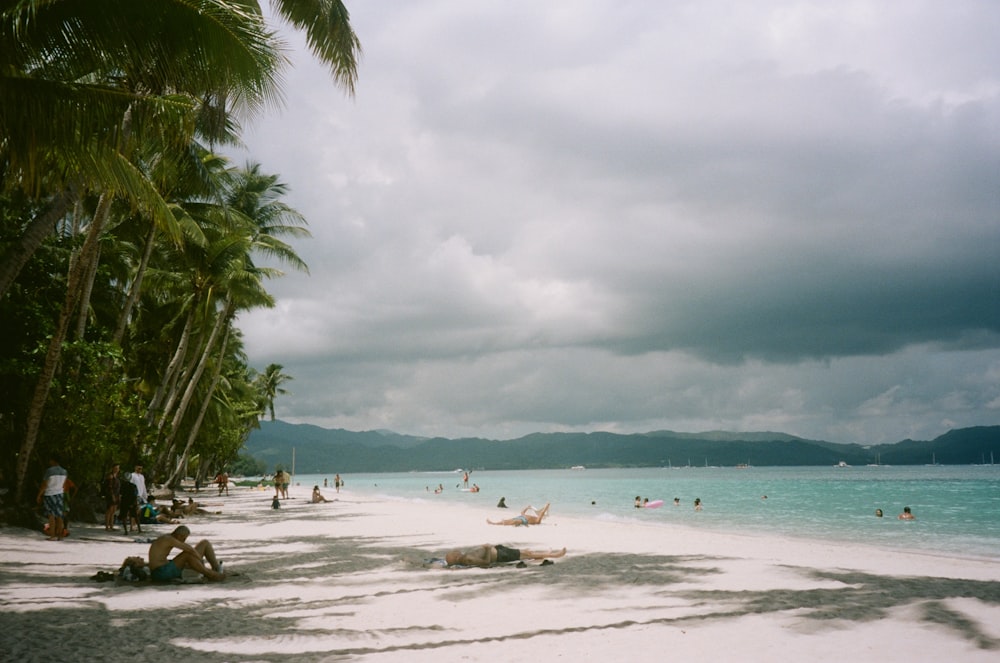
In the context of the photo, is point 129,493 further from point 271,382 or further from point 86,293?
point 271,382

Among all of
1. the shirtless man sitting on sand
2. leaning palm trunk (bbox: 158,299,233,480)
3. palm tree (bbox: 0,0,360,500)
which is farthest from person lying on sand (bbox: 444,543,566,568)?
leaning palm trunk (bbox: 158,299,233,480)

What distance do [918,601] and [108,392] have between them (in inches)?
643

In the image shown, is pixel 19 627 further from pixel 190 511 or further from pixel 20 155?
pixel 190 511

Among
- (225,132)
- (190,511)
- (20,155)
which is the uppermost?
(225,132)

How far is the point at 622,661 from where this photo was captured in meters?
4.82

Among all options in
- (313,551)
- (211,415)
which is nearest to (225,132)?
(313,551)

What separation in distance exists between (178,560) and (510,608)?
14.2ft

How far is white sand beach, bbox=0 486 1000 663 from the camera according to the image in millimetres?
5117

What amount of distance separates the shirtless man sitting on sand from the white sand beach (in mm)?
258

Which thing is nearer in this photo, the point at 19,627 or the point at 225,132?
the point at 19,627

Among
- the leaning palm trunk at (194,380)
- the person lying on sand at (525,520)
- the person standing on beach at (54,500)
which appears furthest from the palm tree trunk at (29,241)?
the leaning palm trunk at (194,380)

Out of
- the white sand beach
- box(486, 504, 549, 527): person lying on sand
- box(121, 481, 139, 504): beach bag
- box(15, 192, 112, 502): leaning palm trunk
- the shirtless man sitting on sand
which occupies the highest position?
box(15, 192, 112, 502): leaning palm trunk

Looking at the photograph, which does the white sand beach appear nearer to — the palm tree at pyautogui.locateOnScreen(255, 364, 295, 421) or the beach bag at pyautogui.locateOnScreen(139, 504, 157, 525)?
the beach bag at pyautogui.locateOnScreen(139, 504, 157, 525)

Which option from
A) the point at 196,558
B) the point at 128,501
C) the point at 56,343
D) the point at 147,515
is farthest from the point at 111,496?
the point at 196,558
